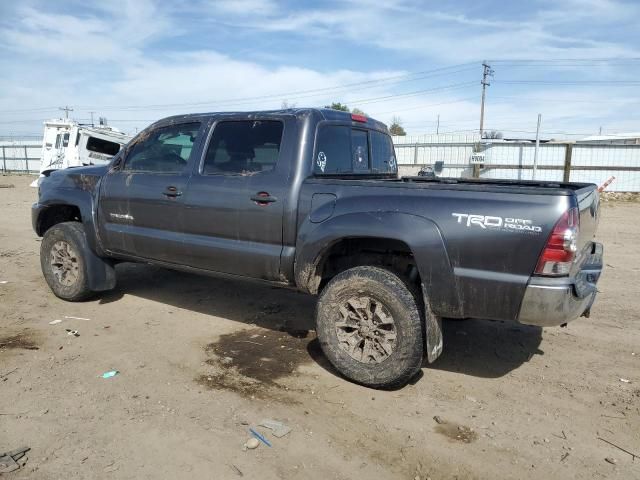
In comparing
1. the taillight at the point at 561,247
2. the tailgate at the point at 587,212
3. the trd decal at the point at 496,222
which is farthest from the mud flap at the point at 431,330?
the tailgate at the point at 587,212

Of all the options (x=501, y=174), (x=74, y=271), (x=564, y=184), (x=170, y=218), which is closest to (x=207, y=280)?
(x=74, y=271)

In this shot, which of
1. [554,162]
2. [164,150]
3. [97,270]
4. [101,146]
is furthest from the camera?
[554,162]

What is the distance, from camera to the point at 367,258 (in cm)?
387

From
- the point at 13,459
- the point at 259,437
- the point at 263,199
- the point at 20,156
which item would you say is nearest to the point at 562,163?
the point at 263,199

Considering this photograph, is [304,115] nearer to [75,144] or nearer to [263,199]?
[263,199]

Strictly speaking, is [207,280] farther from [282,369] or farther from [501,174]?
[501,174]

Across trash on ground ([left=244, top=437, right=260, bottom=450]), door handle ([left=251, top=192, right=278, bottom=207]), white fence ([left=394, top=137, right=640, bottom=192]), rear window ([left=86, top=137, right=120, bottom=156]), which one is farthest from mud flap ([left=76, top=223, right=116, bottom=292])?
white fence ([left=394, top=137, right=640, bottom=192])

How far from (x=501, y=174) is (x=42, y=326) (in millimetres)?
18374

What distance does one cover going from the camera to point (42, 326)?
16.0 feet

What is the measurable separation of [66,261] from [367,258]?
3474 millimetres

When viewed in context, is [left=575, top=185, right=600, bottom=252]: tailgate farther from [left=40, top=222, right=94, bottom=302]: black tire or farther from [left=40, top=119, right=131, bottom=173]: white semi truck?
[left=40, top=119, right=131, bottom=173]: white semi truck

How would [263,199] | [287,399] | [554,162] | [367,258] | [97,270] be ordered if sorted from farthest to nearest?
[554,162], [97,270], [263,199], [367,258], [287,399]

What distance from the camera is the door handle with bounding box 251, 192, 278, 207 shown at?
158 inches

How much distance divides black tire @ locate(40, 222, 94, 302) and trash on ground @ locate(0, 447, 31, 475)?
273 cm
